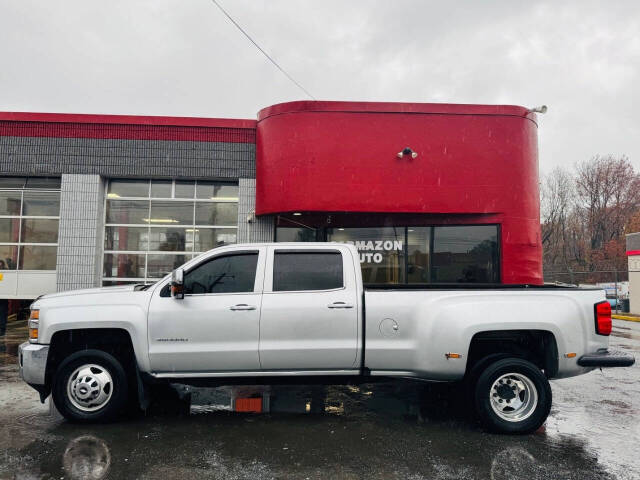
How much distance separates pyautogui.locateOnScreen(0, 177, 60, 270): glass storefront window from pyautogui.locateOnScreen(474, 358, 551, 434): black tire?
12446 millimetres

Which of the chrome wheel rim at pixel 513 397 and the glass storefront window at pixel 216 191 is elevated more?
the glass storefront window at pixel 216 191

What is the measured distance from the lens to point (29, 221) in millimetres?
13359

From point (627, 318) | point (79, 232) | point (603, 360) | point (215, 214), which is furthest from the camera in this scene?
point (627, 318)

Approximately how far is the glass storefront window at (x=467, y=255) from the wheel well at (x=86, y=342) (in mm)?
8822

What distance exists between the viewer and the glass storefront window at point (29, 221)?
43.6 feet

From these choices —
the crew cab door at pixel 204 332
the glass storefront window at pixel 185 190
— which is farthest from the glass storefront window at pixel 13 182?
the crew cab door at pixel 204 332

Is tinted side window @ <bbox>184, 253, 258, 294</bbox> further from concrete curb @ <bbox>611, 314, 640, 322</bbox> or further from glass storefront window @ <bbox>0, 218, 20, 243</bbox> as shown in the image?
concrete curb @ <bbox>611, 314, 640, 322</bbox>

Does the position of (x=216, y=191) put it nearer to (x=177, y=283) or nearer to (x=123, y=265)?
(x=123, y=265)

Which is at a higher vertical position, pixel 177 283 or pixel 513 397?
pixel 177 283

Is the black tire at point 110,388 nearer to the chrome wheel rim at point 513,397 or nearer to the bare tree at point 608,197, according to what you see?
the chrome wheel rim at point 513,397

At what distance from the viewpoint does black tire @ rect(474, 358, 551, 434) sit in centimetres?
485

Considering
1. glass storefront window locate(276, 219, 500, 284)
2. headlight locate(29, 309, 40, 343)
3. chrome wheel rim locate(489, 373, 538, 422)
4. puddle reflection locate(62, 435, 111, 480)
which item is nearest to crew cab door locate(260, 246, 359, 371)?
chrome wheel rim locate(489, 373, 538, 422)

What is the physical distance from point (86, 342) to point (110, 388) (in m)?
0.59

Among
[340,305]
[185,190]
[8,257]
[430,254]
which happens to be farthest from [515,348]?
[8,257]
